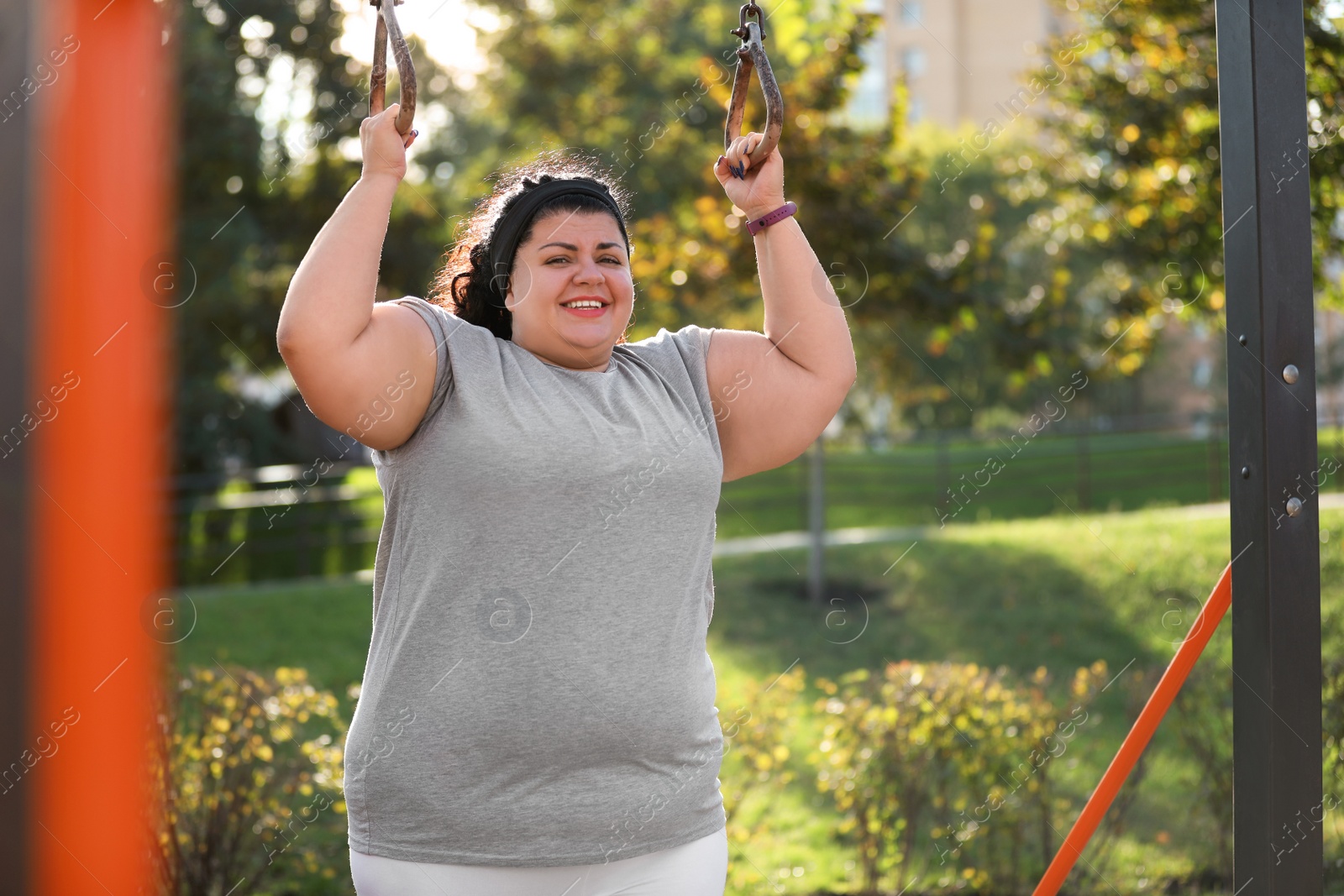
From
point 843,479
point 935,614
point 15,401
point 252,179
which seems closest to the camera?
point 15,401

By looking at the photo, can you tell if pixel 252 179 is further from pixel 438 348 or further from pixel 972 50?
pixel 972 50

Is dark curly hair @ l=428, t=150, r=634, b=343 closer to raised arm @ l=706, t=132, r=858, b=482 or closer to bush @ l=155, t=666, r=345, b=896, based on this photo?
raised arm @ l=706, t=132, r=858, b=482

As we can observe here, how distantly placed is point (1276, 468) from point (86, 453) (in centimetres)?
206

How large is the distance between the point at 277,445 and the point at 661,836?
14.1 metres

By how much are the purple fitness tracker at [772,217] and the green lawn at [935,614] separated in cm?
397

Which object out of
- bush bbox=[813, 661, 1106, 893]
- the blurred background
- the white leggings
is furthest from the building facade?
the white leggings

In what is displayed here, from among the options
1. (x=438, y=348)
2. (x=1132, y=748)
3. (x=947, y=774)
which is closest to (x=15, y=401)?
(x=438, y=348)

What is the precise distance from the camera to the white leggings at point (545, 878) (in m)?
1.72

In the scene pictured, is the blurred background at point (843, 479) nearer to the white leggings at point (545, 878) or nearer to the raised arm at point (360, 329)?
the white leggings at point (545, 878)

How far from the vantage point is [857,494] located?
17.9 metres

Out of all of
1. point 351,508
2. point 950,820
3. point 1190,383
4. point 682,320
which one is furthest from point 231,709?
point 1190,383

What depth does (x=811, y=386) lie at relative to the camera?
2.11m

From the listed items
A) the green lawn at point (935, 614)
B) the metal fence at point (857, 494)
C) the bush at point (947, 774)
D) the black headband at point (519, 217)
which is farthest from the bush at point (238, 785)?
the metal fence at point (857, 494)

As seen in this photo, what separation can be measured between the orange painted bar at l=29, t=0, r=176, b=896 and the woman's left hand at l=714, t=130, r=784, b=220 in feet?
3.37
